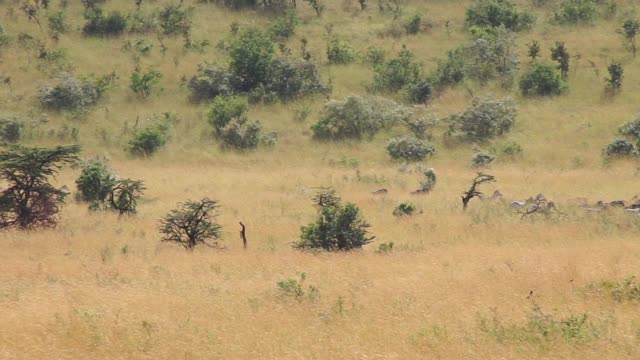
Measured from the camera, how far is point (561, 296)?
33.7 feet

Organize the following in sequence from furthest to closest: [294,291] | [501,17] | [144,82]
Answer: [501,17], [144,82], [294,291]

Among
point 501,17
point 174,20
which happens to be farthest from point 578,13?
point 174,20

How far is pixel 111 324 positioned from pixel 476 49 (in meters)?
39.8

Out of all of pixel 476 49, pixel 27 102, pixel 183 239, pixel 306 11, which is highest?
pixel 306 11

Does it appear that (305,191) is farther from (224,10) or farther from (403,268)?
(224,10)

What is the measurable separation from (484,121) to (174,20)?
2715cm

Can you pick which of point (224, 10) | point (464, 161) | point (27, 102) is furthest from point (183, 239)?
point (224, 10)

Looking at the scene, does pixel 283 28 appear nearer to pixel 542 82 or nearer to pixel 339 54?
pixel 339 54

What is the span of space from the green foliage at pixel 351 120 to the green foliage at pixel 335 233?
2224 cm

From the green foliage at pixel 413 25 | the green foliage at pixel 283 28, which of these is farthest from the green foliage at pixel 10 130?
the green foliage at pixel 413 25

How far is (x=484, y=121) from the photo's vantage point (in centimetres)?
3744

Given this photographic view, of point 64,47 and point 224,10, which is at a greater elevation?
point 224,10

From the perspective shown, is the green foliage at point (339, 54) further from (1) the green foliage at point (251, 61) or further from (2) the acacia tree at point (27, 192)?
(2) the acacia tree at point (27, 192)

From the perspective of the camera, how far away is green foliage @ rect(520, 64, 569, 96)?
134 feet
